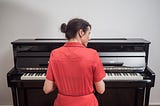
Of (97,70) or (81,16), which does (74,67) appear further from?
(81,16)

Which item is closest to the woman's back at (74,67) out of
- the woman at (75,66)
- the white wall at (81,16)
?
the woman at (75,66)

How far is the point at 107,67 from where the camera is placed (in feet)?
6.61

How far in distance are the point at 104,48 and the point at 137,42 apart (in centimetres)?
39

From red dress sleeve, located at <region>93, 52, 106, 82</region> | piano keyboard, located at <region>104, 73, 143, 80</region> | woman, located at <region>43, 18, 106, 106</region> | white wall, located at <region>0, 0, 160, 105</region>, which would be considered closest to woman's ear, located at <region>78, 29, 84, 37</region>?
woman, located at <region>43, 18, 106, 106</region>

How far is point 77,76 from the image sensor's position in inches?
48.1

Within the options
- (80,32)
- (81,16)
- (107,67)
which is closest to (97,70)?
(80,32)

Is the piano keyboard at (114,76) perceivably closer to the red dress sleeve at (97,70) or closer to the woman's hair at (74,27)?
the red dress sleeve at (97,70)

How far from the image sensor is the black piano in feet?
6.46

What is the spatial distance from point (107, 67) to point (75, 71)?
880 mm

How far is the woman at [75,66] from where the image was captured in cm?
119

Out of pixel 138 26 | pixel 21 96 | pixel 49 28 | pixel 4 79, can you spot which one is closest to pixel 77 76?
pixel 21 96

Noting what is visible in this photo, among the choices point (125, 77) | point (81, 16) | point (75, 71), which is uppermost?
point (81, 16)

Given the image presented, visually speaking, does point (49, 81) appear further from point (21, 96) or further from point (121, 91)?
point (121, 91)

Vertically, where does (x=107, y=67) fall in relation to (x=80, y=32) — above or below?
below
